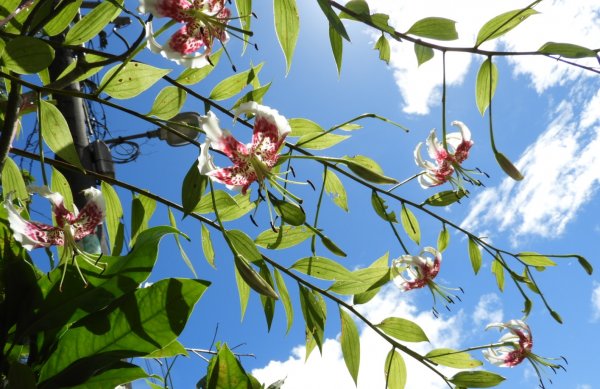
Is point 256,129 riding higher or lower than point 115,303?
higher

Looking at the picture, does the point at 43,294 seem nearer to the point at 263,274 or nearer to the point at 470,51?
the point at 263,274

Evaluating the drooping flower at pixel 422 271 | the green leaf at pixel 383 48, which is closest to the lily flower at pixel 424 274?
the drooping flower at pixel 422 271

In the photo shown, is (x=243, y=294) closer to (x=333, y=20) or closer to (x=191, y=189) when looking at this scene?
(x=191, y=189)

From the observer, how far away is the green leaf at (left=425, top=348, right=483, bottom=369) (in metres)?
0.82

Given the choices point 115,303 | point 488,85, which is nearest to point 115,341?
point 115,303

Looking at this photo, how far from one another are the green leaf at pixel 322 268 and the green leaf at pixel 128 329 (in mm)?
300

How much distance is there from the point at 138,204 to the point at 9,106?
0.84ft

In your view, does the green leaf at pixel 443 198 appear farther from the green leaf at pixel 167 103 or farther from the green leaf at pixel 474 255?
the green leaf at pixel 167 103

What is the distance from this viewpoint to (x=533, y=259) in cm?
92

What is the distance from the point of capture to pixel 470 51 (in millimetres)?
594

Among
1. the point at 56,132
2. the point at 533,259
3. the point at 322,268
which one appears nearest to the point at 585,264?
the point at 533,259

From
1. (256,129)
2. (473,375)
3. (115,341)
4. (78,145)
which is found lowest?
(115,341)

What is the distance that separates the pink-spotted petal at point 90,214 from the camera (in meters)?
0.66

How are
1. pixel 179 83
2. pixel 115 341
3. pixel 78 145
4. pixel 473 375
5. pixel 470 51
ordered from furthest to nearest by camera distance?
pixel 78 145 → pixel 473 375 → pixel 179 83 → pixel 470 51 → pixel 115 341
